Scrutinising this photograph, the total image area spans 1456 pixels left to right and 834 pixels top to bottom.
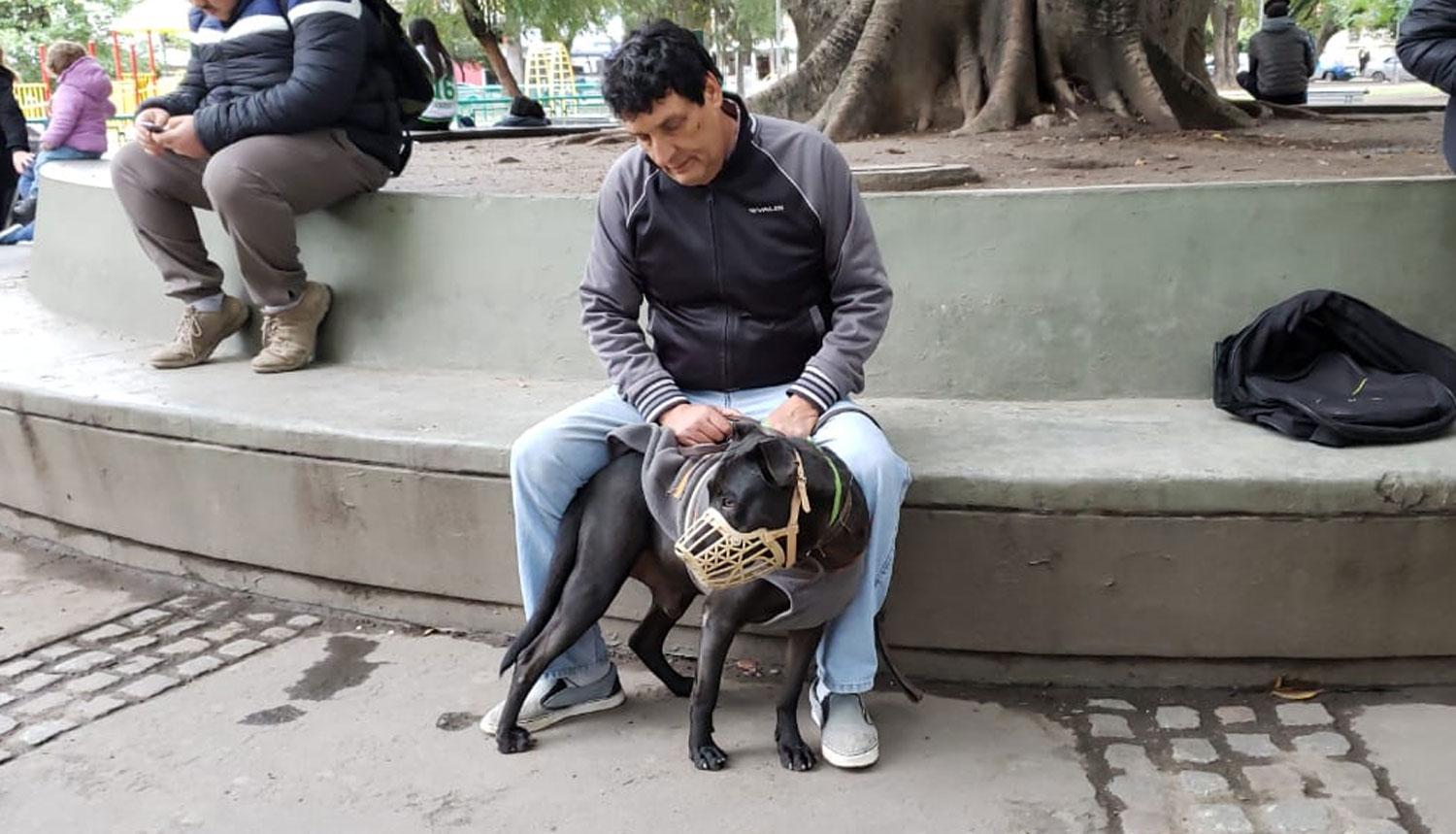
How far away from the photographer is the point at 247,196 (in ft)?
13.4

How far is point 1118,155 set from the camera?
215 inches

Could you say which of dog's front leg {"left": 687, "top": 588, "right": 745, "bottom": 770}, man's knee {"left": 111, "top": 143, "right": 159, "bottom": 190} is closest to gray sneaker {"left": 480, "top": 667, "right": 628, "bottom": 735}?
dog's front leg {"left": 687, "top": 588, "right": 745, "bottom": 770}

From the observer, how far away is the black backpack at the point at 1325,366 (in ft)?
10.9

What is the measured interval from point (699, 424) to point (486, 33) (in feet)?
57.0

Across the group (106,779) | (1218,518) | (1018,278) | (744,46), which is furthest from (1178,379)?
(744,46)

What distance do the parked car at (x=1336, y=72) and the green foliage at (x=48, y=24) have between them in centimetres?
4245

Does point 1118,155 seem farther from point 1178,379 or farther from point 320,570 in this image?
point 320,570

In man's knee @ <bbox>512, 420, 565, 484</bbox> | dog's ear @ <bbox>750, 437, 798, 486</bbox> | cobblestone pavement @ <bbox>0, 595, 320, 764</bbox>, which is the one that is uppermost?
dog's ear @ <bbox>750, 437, 798, 486</bbox>

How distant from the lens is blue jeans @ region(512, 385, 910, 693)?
2793mm

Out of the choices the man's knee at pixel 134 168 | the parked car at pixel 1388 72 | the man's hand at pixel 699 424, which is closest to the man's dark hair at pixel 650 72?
the man's hand at pixel 699 424

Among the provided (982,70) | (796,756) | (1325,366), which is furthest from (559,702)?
(982,70)

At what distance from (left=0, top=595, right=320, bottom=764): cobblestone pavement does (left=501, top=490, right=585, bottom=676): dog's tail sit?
108 centimetres

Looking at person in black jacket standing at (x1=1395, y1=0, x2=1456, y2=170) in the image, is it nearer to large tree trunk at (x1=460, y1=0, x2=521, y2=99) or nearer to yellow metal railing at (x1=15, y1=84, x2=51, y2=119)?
large tree trunk at (x1=460, y1=0, x2=521, y2=99)

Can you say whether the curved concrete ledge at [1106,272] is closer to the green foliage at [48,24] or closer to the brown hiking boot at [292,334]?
the brown hiking boot at [292,334]
